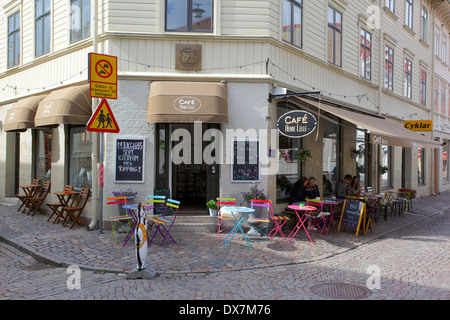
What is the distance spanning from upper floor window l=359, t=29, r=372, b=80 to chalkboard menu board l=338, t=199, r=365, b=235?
20.2 feet

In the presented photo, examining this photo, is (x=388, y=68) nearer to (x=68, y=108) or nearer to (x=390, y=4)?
(x=390, y=4)

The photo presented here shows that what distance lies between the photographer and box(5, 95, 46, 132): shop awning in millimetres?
10305

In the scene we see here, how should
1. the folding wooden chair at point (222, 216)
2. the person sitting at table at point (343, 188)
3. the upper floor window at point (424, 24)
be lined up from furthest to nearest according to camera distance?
the upper floor window at point (424, 24), the person sitting at table at point (343, 188), the folding wooden chair at point (222, 216)

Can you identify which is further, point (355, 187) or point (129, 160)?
point (355, 187)

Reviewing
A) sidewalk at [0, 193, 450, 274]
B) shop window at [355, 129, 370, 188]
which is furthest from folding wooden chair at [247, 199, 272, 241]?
shop window at [355, 129, 370, 188]

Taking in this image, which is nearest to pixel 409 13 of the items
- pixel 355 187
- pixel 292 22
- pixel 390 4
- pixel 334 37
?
pixel 390 4

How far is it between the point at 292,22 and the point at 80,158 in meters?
6.55

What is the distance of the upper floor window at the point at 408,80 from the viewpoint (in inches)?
690

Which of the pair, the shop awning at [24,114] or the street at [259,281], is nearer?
the street at [259,281]

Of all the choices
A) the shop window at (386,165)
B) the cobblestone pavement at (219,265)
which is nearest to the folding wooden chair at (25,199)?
the cobblestone pavement at (219,265)

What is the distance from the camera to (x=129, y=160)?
8625 mm

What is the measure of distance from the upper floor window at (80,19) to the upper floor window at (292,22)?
4903 mm

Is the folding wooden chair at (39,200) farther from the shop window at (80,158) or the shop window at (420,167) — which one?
the shop window at (420,167)

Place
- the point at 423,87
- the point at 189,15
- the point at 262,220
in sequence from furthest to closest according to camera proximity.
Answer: the point at 423,87 → the point at 189,15 → the point at 262,220
